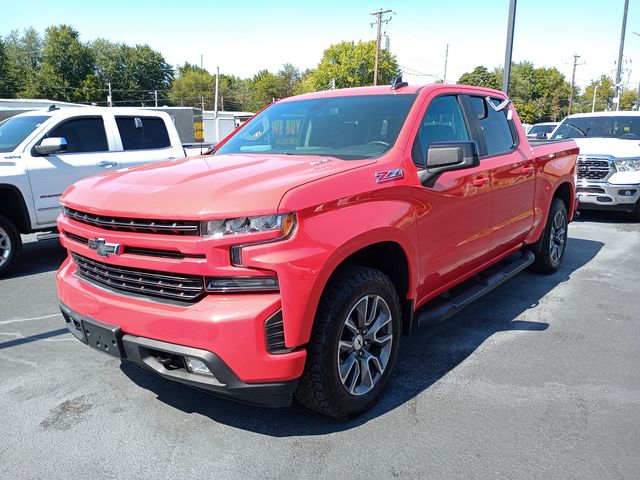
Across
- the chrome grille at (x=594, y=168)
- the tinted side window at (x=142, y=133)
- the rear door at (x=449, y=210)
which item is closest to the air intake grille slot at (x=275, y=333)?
the rear door at (x=449, y=210)

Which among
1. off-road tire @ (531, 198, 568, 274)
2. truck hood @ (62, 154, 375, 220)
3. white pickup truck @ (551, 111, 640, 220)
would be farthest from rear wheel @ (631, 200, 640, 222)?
truck hood @ (62, 154, 375, 220)

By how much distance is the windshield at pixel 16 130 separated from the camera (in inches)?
265

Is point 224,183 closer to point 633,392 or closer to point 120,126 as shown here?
point 633,392

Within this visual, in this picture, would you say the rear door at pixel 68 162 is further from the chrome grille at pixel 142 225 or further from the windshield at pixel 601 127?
the windshield at pixel 601 127

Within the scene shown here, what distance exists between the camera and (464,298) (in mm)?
3980

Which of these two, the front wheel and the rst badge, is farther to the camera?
the rst badge

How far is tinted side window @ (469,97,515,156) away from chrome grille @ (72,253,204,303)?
2.82 meters

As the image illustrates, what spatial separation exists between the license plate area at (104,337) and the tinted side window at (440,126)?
80.8 inches

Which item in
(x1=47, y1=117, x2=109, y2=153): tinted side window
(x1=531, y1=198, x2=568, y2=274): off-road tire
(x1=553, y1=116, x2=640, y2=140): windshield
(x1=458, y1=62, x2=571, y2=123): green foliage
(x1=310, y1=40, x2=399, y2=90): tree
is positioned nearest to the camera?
(x1=531, y1=198, x2=568, y2=274): off-road tire

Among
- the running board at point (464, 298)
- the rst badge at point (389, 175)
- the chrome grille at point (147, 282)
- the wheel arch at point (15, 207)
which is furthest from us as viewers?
the wheel arch at point (15, 207)

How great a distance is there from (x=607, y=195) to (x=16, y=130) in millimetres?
9585

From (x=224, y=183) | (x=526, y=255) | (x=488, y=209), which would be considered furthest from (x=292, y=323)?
(x=526, y=255)

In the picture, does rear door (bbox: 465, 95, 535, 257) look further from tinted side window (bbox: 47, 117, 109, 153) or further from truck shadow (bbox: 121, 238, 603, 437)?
tinted side window (bbox: 47, 117, 109, 153)

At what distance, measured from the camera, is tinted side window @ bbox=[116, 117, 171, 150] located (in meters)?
A: 7.67
